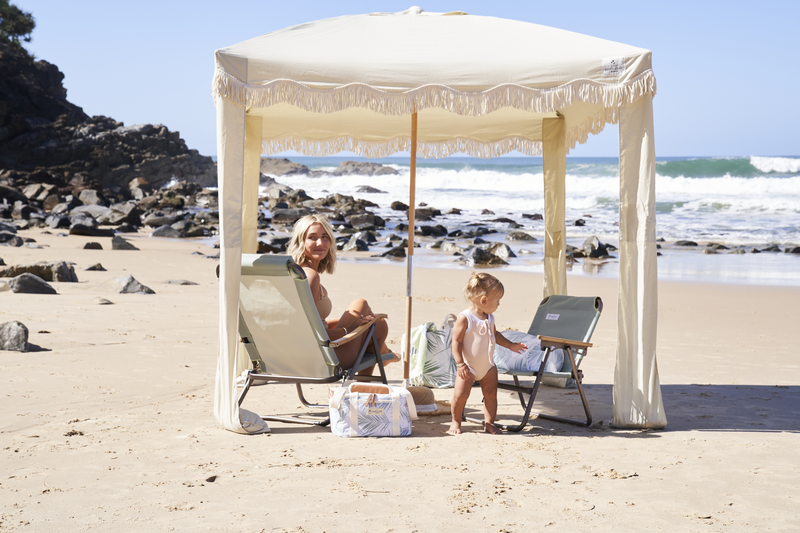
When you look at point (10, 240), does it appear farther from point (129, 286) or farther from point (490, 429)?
point (490, 429)

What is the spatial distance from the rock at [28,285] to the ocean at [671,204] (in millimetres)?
7657

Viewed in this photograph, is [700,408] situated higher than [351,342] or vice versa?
[351,342]

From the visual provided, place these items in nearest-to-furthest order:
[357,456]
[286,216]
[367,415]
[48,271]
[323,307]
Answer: [357,456]
[367,415]
[323,307]
[48,271]
[286,216]

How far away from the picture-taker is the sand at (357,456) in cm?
290

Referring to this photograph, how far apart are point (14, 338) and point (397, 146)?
3.55 metres

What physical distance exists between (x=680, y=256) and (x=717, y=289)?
17.3 ft

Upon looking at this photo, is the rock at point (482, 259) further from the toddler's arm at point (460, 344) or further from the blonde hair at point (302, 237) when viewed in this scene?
the toddler's arm at point (460, 344)

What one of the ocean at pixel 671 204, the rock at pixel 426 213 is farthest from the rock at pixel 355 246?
the rock at pixel 426 213

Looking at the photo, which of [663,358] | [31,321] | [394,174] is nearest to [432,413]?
[663,358]

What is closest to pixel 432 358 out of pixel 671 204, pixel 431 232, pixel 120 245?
pixel 120 245

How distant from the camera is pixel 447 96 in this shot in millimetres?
4148

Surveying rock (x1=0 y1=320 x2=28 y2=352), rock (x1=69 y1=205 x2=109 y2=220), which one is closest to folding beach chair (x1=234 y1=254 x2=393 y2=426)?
rock (x1=0 y1=320 x2=28 y2=352)

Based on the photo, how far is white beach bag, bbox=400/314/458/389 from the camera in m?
5.42

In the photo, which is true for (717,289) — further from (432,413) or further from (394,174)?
(394,174)
